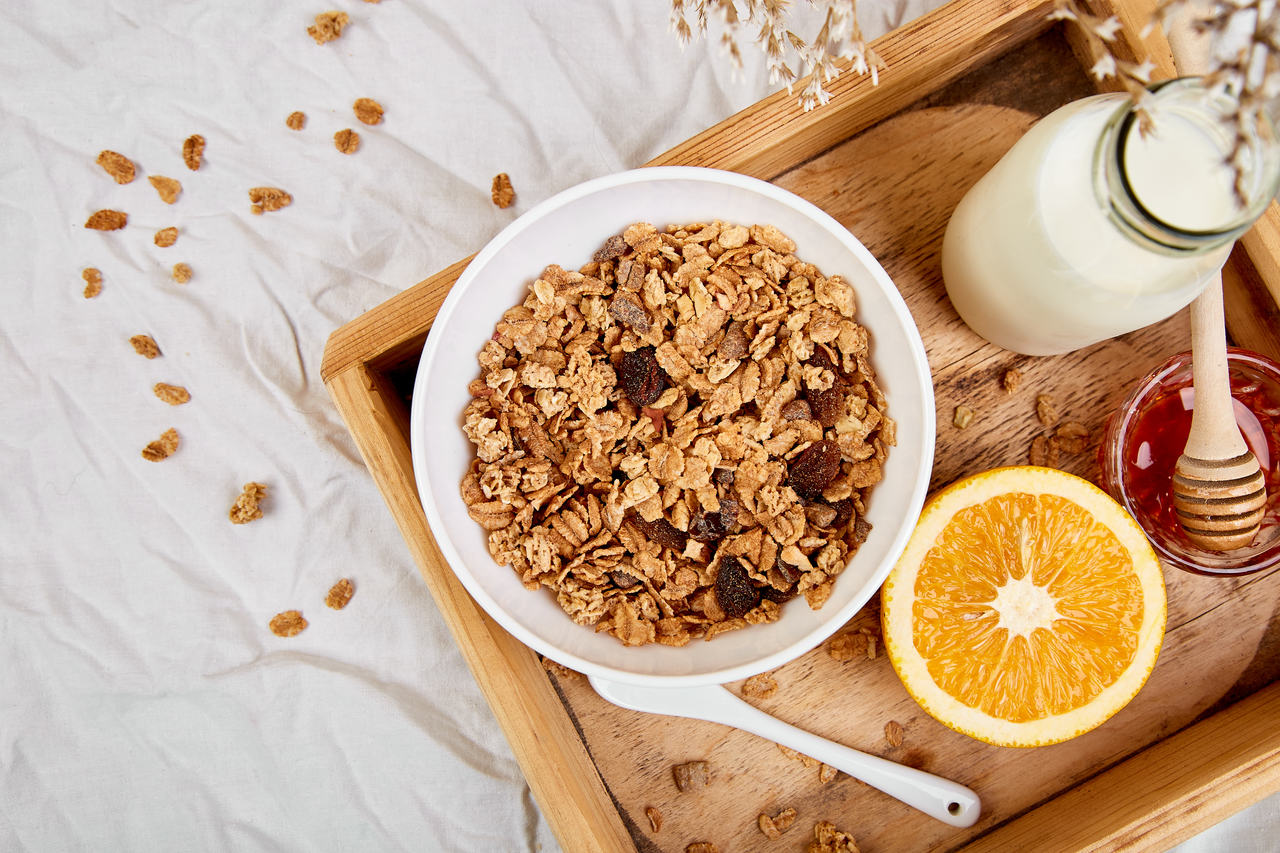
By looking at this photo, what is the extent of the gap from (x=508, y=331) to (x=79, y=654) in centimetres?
73

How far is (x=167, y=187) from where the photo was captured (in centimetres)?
102

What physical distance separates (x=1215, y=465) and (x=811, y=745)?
0.43 meters

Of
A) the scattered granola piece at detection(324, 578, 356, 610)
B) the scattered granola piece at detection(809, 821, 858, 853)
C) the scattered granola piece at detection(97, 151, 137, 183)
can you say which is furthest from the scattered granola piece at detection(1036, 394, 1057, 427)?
the scattered granola piece at detection(97, 151, 137, 183)

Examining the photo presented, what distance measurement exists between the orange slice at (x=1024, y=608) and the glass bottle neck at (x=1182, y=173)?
0.25 metres

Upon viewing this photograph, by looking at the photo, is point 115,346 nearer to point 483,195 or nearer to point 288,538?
point 288,538

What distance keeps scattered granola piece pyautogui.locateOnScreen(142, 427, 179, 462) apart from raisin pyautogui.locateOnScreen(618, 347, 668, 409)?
2.02 ft

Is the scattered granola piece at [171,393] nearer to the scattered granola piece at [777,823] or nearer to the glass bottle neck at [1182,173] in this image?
the scattered granola piece at [777,823]

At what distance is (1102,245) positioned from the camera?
1.94 ft

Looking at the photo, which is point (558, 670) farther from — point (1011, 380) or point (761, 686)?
point (1011, 380)

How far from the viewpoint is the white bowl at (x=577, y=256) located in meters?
0.69

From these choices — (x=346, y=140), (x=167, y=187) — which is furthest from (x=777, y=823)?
(x=167, y=187)

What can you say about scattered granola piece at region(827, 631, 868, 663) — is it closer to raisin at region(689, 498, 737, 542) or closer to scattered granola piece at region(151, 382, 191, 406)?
raisin at region(689, 498, 737, 542)

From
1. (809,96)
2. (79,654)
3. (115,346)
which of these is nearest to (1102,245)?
(809,96)

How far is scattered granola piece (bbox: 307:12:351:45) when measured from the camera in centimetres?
100
